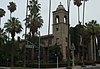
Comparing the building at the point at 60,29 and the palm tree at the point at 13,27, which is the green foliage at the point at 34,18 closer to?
the palm tree at the point at 13,27

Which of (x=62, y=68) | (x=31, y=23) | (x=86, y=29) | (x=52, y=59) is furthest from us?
(x=86, y=29)

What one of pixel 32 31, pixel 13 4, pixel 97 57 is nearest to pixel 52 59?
pixel 32 31

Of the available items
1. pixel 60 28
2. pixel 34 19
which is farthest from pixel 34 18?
pixel 60 28

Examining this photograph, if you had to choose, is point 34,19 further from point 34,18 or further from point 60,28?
point 60,28

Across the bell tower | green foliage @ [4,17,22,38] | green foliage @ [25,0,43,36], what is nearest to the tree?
green foliage @ [25,0,43,36]

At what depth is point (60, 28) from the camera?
3105 inches

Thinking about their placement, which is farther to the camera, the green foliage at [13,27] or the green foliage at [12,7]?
the green foliage at [12,7]

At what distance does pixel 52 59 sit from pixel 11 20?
1537 centimetres

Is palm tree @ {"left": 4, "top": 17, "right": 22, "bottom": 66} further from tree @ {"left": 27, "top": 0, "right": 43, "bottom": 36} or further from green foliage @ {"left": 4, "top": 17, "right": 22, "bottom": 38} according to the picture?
tree @ {"left": 27, "top": 0, "right": 43, "bottom": 36}

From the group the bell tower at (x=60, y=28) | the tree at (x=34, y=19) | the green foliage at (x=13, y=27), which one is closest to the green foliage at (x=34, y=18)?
the tree at (x=34, y=19)

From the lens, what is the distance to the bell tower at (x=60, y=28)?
78625mm

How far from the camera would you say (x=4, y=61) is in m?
79.5

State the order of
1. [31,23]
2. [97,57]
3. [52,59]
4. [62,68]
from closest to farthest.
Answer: [62,68], [31,23], [52,59], [97,57]

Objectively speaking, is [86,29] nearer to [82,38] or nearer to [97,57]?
[82,38]
